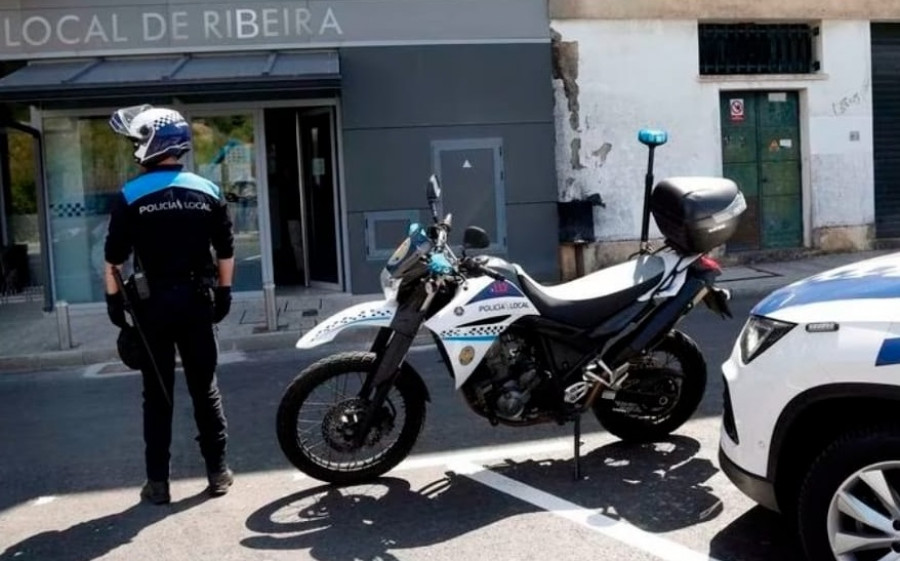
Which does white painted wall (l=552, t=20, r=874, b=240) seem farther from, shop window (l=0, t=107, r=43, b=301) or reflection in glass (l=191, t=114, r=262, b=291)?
shop window (l=0, t=107, r=43, b=301)

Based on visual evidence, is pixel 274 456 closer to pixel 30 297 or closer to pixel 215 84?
pixel 215 84

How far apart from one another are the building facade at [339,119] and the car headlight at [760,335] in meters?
8.50

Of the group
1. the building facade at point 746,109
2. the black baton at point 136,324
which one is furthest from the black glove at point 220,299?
the building facade at point 746,109

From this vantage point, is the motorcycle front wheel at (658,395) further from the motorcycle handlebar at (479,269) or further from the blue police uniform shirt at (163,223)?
the blue police uniform shirt at (163,223)

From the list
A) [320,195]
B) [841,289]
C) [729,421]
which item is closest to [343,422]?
[729,421]

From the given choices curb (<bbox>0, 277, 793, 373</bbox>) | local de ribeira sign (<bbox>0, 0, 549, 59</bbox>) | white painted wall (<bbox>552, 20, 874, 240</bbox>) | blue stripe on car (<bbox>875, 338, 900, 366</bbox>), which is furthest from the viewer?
white painted wall (<bbox>552, 20, 874, 240</bbox>)

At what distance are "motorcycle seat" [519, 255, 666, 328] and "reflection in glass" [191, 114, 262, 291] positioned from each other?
810 cm

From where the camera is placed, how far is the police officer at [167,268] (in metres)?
4.62

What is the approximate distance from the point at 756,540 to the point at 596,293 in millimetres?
1454

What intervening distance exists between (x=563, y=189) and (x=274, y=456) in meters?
7.97

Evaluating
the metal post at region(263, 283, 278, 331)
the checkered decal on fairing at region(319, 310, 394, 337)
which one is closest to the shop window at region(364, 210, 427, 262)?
the metal post at region(263, 283, 278, 331)

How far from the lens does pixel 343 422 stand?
185 inches

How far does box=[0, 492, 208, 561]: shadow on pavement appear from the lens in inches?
165

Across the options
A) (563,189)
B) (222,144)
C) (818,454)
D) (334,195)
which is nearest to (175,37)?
(222,144)
